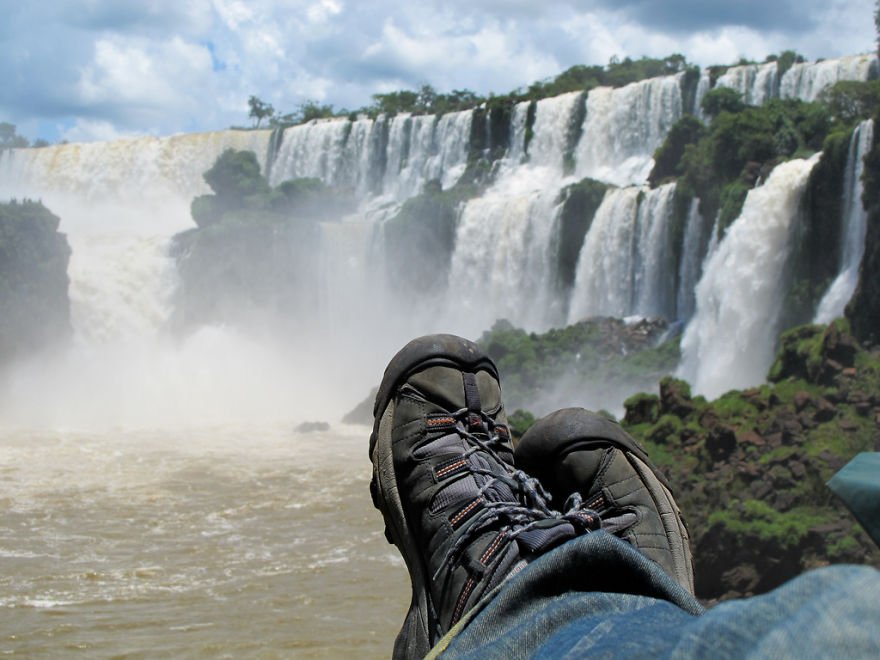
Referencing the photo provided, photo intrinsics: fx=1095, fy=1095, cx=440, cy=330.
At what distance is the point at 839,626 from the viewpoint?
74 cm

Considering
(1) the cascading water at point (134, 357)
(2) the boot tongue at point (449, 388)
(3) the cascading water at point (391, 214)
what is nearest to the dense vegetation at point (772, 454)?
(2) the boot tongue at point (449, 388)

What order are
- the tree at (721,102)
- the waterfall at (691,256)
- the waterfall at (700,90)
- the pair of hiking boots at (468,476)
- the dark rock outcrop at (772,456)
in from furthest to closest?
the waterfall at (700,90) → the tree at (721,102) → the waterfall at (691,256) → the dark rock outcrop at (772,456) → the pair of hiking boots at (468,476)

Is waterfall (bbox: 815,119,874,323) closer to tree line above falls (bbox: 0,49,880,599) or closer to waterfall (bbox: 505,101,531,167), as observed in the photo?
tree line above falls (bbox: 0,49,880,599)

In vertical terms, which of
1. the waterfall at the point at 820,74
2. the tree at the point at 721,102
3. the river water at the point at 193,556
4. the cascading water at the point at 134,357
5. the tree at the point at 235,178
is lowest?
the river water at the point at 193,556

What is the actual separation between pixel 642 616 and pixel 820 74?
21.2 metres

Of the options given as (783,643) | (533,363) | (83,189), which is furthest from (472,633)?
(83,189)

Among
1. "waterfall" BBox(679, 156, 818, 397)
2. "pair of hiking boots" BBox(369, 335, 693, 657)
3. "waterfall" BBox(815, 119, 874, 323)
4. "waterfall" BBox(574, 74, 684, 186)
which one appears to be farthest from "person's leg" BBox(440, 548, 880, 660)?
"waterfall" BBox(574, 74, 684, 186)

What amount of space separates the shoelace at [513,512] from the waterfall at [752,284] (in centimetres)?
1202

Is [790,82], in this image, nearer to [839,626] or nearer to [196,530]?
[196,530]

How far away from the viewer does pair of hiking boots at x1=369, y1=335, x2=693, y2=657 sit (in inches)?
80.1

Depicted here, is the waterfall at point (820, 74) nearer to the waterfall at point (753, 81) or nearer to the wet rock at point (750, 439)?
the waterfall at point (753, 81)

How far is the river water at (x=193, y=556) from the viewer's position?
213 inches

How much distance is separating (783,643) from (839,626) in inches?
1.6

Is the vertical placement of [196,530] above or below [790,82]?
below
